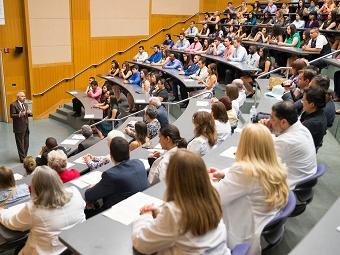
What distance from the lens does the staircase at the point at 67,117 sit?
10.5 m

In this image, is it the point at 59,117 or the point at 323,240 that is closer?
the point at 323,240

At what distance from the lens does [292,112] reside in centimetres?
298

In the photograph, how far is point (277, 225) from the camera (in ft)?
7.90

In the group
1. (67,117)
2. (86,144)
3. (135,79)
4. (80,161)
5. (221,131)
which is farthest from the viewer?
(67,117)

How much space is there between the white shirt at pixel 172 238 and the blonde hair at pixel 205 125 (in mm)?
2027

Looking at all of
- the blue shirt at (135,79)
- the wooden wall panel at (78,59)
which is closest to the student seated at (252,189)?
the blue shirt at (135,79)

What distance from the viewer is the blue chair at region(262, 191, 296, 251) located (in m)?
2.30

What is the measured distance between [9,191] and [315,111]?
3.00 m

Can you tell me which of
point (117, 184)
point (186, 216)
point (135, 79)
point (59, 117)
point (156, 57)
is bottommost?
point (59, 117)

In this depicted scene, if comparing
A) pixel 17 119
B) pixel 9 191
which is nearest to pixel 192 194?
pixel 9 191

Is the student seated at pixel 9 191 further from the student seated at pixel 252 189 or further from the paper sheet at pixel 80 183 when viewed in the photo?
the student seated at pixel 252 189

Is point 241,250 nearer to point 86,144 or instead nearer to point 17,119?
point 86,144

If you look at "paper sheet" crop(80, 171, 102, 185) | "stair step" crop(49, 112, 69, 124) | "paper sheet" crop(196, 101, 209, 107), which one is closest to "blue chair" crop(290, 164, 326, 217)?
"paper sheet" crop(80, 171, 102, 185)

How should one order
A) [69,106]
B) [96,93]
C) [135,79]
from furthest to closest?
[69,106] < [135,79] < [96,93]
